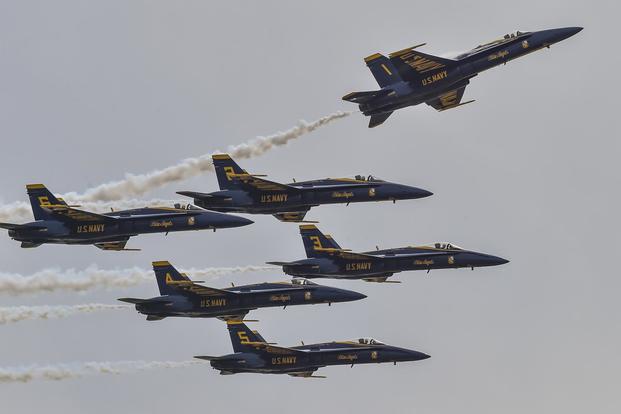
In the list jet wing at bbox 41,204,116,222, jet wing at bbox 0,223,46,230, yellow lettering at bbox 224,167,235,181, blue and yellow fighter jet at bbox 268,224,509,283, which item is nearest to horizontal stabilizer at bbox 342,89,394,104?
yellow lettering at bbox 224,167,235,181

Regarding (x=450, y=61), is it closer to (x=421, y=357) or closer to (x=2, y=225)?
(x=421, y=357)

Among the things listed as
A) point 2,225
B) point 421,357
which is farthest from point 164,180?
point 421,357

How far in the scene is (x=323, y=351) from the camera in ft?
431

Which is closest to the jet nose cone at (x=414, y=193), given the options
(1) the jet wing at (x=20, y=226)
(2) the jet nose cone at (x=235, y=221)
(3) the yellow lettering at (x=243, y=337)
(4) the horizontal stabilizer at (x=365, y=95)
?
(4) the horizontal stabilizer at (x=365, y=95)

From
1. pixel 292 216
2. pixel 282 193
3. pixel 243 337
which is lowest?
pixel 243 337

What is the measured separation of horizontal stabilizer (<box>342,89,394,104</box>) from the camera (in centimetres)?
12231

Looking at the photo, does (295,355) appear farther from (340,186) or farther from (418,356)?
(340,186)

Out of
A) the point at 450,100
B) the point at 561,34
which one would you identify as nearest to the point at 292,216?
the point at 450,100

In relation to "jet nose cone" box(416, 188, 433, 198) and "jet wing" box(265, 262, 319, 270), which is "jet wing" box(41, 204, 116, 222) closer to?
"jet wing" box(265, 262, 319, 270)

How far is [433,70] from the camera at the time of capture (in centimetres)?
12325

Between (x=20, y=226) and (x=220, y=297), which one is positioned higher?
(x=20, y=226)

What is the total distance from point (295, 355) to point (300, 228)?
894cm

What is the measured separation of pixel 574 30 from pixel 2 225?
125 feet

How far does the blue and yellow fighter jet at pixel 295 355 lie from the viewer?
129125 millimetres
